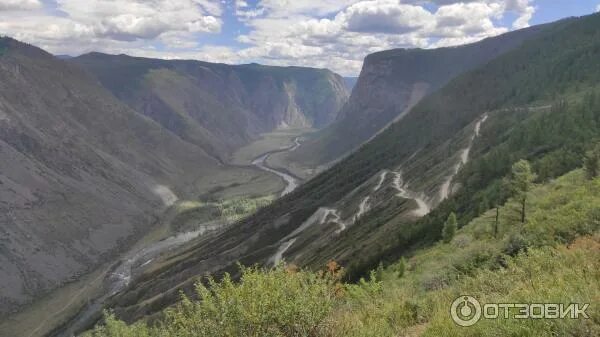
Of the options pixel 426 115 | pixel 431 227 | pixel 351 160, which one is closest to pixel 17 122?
pixel 351 160

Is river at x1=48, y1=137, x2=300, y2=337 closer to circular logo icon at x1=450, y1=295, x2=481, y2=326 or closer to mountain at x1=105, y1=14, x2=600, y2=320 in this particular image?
mountain at x1=105, y1=14, x2=600, y2=320

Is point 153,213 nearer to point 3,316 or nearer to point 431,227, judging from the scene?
point 3,316

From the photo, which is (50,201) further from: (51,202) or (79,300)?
(79,300)

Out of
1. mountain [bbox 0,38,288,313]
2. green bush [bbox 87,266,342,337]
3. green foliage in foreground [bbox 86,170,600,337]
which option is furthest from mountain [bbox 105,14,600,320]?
green bush [bbox 87,266,342,337]

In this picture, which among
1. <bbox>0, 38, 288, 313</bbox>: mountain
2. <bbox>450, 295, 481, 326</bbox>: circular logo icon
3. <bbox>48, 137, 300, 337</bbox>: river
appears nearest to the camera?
<bbox>450, 295, 481, 326</bbox>: circular logo icon
